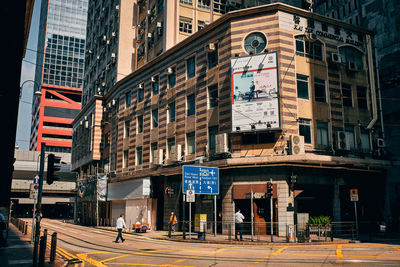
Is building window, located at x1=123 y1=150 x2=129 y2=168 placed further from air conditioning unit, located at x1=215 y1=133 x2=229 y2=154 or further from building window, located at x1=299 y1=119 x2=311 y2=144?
building window, located at x1=299 y1=119 x2=311 y2=144

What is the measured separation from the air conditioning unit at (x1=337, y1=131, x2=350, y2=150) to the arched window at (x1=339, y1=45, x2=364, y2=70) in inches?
238

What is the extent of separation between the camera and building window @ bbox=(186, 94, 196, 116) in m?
31.0

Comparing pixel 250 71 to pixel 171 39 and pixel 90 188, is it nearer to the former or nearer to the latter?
pixel 171 39

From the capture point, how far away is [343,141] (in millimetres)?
26656

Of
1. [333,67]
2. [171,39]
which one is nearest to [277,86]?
[333,67]

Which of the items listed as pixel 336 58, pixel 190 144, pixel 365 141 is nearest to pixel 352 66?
pixel 336 58

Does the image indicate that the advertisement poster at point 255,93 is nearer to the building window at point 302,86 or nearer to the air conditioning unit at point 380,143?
the building window at point 302,86

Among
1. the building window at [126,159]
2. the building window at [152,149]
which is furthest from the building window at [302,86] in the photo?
the building window at [126,159]

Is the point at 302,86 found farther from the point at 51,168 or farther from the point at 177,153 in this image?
the point at 51,168

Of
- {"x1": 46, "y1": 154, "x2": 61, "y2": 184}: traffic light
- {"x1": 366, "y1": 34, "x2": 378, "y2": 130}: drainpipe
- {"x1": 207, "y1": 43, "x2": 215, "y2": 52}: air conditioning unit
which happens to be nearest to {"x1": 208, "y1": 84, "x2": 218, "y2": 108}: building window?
{"x1": 207, "y1": 43, "x2": 215, "y2": 52}: air conditioning unit

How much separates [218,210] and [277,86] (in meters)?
9.89

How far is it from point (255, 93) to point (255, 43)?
391 centimetres

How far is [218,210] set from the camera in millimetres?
27156

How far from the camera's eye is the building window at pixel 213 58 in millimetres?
29219
